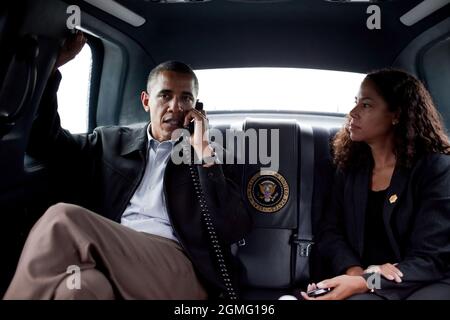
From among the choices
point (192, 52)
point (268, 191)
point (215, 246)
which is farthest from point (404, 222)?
point (192, 52)

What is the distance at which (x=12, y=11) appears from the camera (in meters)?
1.56

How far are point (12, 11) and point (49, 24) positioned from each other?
7.9 inches

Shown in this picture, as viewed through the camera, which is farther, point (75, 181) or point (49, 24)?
point (75, 181)

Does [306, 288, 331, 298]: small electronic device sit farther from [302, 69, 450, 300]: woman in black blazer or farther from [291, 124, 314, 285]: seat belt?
[291, 124, 314, 285]: seat belt

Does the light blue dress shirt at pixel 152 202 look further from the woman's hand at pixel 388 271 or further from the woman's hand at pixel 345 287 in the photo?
the woman's hand at pixel 388 271

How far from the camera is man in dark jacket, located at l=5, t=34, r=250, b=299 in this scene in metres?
1.35

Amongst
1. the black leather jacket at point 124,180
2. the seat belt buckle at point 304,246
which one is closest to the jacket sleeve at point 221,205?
the black leather jacket at point 124,180

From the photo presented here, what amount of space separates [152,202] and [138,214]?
9 cm

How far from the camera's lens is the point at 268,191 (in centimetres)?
209

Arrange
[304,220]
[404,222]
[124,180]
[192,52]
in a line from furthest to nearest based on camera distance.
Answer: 1. [192,52]
2. [304,220]
3. [124,180]
4. [404,222]

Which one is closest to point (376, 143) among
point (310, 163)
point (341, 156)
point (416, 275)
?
point (341, 156)

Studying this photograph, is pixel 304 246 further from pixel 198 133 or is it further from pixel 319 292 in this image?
pixel 198 133

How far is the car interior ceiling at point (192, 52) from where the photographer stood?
1.70m

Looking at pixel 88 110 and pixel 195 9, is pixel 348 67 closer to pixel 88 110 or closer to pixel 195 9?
pixel 195 9
